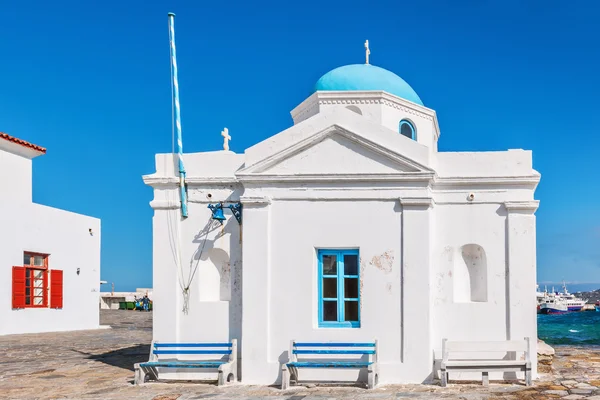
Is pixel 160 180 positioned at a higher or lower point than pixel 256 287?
higher

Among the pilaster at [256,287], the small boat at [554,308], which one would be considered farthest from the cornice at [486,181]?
the small boat at [554,308]

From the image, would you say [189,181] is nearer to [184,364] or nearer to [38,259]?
[184,364]

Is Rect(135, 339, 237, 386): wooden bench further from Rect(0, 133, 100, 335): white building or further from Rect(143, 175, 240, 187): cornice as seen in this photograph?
Rect(0, 133, 100, 335): white building

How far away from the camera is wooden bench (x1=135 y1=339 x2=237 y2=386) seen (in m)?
11.5

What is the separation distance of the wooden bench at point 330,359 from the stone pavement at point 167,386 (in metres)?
0.26

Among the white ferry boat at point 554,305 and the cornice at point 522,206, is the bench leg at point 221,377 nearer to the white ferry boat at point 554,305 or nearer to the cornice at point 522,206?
the cornice at point 522,206

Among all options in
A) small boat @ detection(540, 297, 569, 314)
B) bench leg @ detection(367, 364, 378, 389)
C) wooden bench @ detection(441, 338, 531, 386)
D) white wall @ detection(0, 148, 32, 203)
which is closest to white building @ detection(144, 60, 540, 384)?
wooden bench @ detection(441, 338, 531, 386)

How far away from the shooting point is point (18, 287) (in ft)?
74.3

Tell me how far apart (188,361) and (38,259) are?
14430 millimetres

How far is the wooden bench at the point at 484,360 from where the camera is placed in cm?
1098

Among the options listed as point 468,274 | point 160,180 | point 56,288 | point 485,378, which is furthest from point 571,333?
point 160,180

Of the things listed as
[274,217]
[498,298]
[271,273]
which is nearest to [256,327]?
[271,273]

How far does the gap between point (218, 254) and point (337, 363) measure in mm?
2986

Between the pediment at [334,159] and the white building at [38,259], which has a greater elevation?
the pediment at [334,159]
